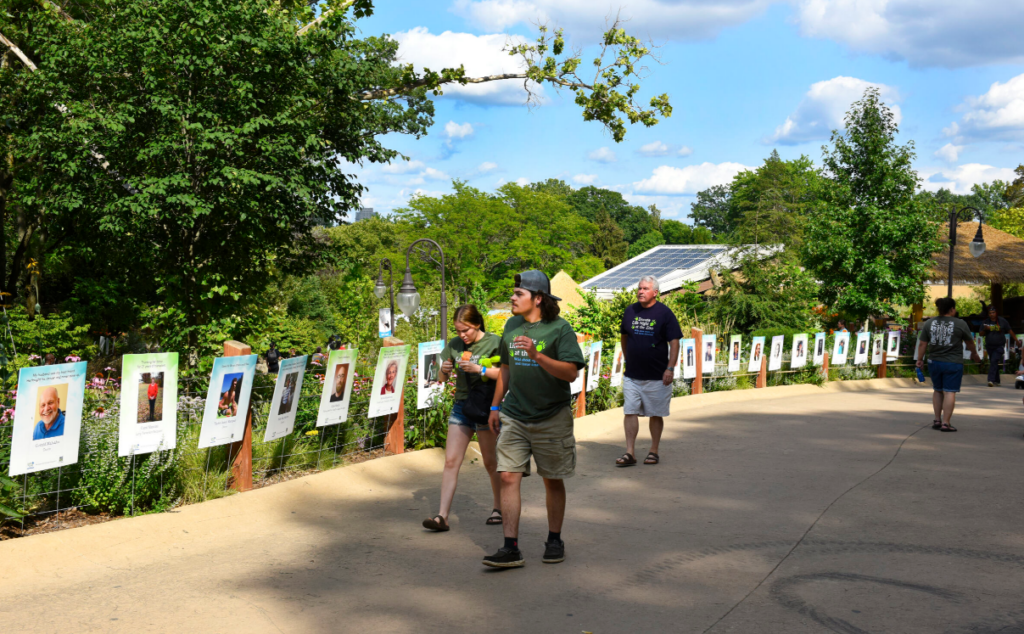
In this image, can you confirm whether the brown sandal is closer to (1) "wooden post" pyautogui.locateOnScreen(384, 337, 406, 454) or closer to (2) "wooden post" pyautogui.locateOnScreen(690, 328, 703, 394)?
(1) "wooden post" pyautogui.locateOnScreen(384, 337, 406, 454)

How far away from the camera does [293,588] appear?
4980 mm

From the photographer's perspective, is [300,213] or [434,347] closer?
[434,347]

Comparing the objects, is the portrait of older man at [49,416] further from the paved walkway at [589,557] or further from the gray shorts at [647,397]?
the gray shorts at [647,397]

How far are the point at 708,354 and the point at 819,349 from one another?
419 centimetres

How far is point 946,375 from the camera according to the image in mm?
10859

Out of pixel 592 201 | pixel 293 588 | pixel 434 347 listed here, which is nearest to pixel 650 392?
pixel 434 347

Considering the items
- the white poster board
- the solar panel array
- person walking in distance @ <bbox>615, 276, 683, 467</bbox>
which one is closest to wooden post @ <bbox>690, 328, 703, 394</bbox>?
person walking in distance @ <bbox>615, 276, 683, 467</bbox>

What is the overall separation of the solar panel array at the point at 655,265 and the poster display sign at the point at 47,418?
85.6 ft

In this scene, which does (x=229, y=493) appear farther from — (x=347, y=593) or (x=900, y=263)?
(x=900, y=263)

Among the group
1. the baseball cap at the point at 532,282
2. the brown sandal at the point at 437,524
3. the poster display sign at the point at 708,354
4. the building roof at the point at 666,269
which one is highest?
the building roof at the point at 666,269

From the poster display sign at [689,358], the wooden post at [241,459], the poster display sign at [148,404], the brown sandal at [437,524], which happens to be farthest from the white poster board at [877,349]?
the poster display sign at [148,404]

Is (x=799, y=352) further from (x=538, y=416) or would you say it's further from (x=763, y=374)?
(x=538, y=416)

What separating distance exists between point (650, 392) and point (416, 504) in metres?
2.87

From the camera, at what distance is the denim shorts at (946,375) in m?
10.8
